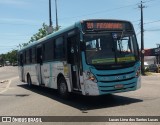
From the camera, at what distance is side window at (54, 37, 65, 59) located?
50.3ft

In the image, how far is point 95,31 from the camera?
43.1 feet

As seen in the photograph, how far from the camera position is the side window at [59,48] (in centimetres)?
1534

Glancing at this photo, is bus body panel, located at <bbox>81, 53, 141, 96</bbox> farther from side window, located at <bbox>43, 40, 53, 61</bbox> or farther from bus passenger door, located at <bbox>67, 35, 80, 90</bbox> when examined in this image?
side window, located at <bbox>43, 40, 53, 61</bbox>

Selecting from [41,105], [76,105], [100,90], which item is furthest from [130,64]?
[41,105]

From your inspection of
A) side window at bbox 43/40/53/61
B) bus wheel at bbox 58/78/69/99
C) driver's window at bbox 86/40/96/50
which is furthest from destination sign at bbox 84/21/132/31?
side window at bbox 43/40/53/61

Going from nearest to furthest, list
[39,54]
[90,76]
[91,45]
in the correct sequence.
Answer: [90,76], [91,45], [39,54]

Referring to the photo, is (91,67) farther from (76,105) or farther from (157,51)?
(157,51)

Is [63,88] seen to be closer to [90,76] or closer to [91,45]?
[90,76]

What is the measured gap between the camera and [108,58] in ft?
42.6

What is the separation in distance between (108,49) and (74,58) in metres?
1.45

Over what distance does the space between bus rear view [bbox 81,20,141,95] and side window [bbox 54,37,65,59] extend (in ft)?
8.19

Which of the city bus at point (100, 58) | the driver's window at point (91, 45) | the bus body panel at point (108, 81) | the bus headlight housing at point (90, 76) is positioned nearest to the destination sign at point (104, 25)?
the city bus at point (100, 58)

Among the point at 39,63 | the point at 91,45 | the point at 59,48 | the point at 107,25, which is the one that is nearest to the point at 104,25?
the point at 107,25

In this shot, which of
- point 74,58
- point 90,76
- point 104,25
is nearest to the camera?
point 90,76
